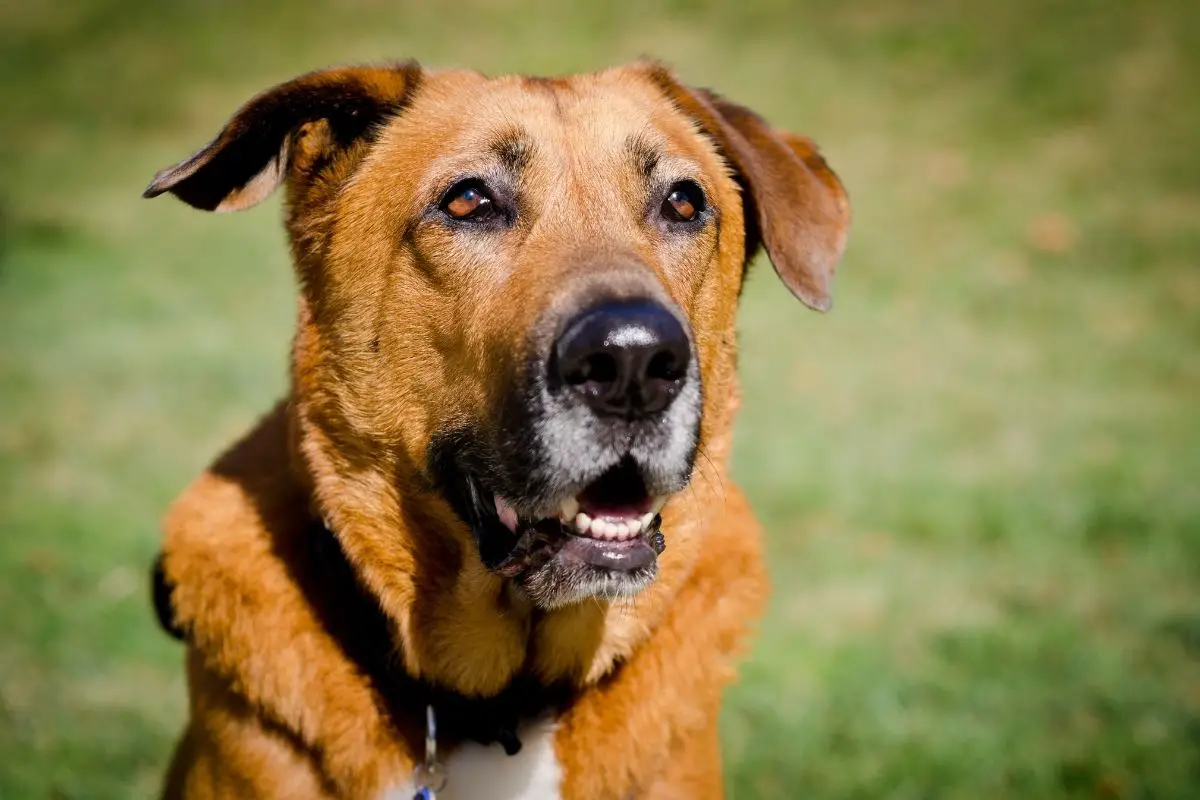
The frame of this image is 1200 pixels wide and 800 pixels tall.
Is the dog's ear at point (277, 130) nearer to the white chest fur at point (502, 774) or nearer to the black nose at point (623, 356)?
the black nose at point (623, 356)

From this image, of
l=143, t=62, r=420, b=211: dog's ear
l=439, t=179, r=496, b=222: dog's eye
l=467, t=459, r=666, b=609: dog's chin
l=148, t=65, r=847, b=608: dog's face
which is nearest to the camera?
l=148, t=65, r=847, b=608: dog's face

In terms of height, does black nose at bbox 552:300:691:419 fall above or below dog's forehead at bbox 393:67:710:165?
below

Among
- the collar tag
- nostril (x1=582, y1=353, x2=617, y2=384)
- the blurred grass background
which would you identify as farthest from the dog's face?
the blurred grass background

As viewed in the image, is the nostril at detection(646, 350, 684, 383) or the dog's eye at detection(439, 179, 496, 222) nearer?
the nostril at detection(646, 350, 684, 383)

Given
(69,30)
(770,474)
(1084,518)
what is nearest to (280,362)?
(770,474)

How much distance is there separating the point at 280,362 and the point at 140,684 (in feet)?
16.8

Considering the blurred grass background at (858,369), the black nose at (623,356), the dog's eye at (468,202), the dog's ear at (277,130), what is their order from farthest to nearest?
1. the blurred grass background at (858,369)
2. the dog's eye at (468,202)
3. the dog's ear at (277,130)
4. the black nose at (623,356)

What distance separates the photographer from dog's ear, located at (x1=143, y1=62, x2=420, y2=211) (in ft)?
9.87

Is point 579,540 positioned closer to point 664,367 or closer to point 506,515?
point 506,515

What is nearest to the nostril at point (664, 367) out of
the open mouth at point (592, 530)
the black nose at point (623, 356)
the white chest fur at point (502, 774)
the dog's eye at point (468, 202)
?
the black nose at point (623, 356)

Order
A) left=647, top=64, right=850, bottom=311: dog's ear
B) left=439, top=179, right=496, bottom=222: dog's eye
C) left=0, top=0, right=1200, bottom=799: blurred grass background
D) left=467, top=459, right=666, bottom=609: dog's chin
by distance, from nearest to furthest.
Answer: left=467, top=459, right=666, bottom=609: dog's chin → left=439, top=179, right=496, bottom=222: dog's eye → left=647, top=64, right=850, bottom=311: dog's ear → left=0, top=0, right=1200, bottom=799: blurred grass background

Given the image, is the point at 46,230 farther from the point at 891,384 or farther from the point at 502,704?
the point at 502,704

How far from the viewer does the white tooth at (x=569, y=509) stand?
9.41 feet

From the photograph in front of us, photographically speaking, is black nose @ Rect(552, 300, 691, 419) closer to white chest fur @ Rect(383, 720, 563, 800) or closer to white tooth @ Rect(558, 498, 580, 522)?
white tooth @ Rect(558, 498, 580, 522)
